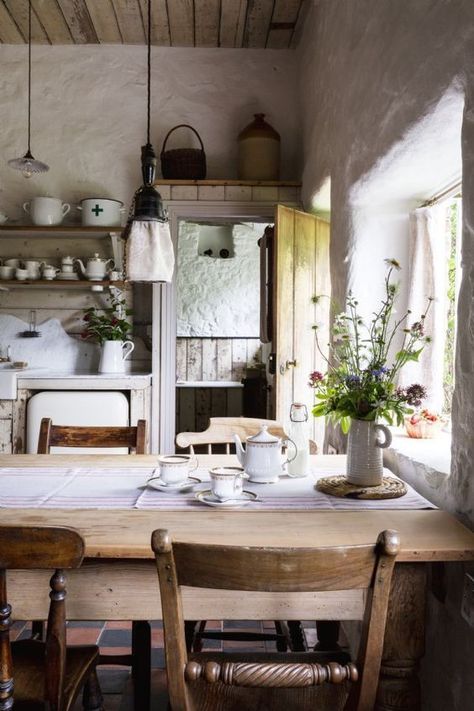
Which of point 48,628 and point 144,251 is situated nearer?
point 48,628

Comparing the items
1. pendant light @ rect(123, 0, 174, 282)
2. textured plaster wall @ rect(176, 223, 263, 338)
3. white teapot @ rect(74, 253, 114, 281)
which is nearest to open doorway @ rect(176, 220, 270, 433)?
textured plaster wall @ rect(176, 223, 263, 338)

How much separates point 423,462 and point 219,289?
5.07 m

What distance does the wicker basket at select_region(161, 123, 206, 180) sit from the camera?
171 inches

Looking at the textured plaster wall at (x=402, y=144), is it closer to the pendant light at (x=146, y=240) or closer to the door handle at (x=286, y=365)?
the door handle at (x=286, y=365)

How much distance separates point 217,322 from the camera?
6766mm

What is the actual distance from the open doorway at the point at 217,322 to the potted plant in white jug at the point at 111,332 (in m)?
1.84

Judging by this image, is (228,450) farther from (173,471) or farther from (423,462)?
(423,462)

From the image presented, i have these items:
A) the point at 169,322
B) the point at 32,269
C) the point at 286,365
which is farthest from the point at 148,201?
the point at 32,269

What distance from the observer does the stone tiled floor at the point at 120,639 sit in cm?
234

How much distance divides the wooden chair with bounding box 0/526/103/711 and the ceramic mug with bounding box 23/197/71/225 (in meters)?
3.47

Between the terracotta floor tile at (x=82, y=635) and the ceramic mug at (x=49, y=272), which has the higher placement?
the ceramic mug at (x=49, y=272)

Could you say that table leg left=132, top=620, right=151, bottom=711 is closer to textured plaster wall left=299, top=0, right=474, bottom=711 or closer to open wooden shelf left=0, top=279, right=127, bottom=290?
textured plaster wall left=299, top=0, right=474, bottom=711

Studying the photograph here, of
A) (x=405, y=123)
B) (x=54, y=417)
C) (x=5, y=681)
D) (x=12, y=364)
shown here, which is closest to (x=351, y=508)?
(x=5, y=681)

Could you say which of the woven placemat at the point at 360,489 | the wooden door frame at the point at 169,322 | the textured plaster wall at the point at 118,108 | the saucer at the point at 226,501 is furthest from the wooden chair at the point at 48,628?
the textured plaster wall at the point at 118,108
